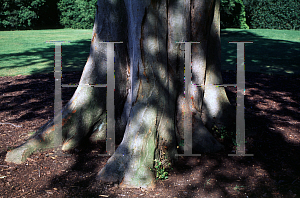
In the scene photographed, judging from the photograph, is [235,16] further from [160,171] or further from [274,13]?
[160,171]

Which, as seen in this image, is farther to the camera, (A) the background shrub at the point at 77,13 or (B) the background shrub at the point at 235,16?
(A) the background shrub at the point at 77,13

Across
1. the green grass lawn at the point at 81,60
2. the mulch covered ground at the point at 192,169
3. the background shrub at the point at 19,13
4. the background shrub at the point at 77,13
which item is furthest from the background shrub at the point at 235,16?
the mulch covered ground at the point at 192,169

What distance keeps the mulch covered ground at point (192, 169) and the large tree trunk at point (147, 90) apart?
188 mm

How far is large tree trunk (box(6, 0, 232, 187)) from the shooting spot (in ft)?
10.3

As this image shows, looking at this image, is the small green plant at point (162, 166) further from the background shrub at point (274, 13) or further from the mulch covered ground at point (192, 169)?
the background shrub at point (274, 13)

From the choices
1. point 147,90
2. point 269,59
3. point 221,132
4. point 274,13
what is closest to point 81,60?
point 269,59

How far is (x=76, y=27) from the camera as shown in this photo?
29.8 metres

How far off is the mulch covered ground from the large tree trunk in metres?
0.19

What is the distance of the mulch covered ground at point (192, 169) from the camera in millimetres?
2980

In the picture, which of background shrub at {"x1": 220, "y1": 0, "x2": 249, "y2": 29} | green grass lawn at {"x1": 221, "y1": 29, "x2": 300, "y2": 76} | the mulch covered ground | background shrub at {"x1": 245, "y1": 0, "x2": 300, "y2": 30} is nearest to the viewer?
the mulch covered ground

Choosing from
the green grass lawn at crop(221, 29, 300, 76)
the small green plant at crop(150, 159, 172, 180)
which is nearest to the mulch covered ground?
the small green plant at crop(150, 159, 172, 180)

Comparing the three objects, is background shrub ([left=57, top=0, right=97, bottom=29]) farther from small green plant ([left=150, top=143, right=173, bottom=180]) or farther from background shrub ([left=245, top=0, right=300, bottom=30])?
small green plant ([left=150, top=143, right=173, bottom=180])

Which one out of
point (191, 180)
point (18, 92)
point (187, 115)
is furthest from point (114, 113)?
point (18, 92)

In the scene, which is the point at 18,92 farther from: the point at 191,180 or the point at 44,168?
the point at 191,180
